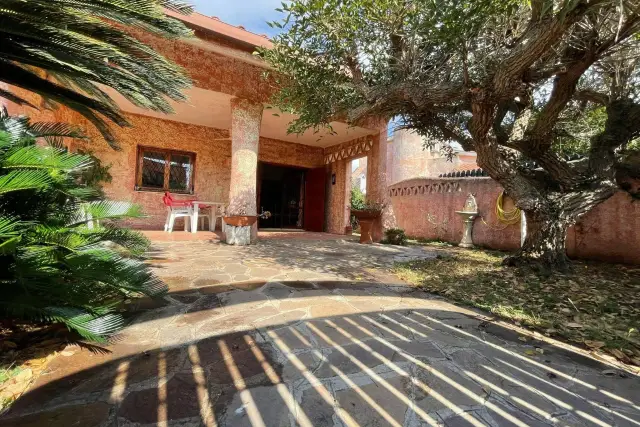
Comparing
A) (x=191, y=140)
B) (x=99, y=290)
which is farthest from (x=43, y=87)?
(x=191, y=140)

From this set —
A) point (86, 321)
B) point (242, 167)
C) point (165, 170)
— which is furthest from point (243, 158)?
point (86, 321)

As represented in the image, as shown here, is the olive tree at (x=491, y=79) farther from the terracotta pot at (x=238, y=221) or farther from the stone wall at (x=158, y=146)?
the stone wall at (x=158, y=146)

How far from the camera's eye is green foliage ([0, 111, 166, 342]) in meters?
1.47

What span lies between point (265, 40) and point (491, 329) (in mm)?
6520

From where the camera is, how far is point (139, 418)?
117 centimetres

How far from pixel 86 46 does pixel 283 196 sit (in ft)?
35.1

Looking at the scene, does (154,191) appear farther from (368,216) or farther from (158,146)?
(368,216)

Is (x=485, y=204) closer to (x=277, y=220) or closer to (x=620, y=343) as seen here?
(x=620, y=343)

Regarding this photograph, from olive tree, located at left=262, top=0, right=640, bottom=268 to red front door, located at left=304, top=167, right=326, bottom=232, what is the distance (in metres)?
5.16

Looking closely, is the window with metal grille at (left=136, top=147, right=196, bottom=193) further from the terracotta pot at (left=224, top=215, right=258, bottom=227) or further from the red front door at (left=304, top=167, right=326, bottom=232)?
the red front door at (left=304, top=167, right=326, bottom=232)

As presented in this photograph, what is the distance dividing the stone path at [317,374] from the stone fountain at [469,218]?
5.31 m

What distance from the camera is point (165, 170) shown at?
820 centimetres

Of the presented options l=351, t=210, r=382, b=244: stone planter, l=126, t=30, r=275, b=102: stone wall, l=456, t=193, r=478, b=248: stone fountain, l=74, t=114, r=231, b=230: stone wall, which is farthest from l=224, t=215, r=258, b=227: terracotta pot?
l=456, t=193, r=478, b=248: stone fountain

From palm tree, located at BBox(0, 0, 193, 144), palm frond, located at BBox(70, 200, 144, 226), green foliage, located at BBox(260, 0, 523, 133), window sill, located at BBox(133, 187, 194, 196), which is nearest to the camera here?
palm tree, located at BBox(0, 0, 193, 144)
